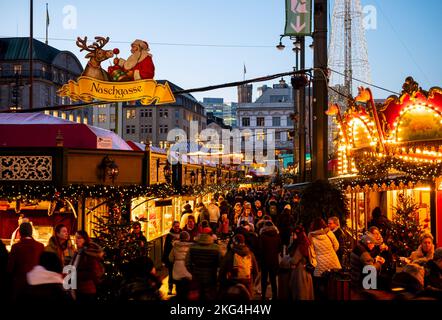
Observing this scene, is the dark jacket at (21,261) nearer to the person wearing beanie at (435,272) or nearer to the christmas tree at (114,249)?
the christmas tree at (114,249)

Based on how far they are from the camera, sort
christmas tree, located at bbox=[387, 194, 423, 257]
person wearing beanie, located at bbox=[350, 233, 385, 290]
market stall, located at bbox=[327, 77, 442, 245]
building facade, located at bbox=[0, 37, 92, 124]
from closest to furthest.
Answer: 1. person wearing beanie, located at bbox=[350, 233, 385, 290]
2. market stall, located at bbox=[327, 77, 442, 245]
3. christmas tree, located at bbox=[387, 194, 423, 257]
4. building facade, located at bbox=[0, 37, 92, 124]

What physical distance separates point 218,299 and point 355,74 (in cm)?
5645

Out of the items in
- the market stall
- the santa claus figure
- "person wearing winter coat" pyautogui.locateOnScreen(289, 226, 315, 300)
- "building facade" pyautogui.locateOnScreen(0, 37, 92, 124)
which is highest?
"building facade" pyautogui.locateOnScreen(0, 37, 92, 124)

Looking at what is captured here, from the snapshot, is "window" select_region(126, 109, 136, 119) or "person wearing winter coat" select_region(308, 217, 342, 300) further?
"window" select_region(126, 109, 136, 119)

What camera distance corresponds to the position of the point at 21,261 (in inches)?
328

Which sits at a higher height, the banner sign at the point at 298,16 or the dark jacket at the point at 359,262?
the banner sign at the point at 298,16

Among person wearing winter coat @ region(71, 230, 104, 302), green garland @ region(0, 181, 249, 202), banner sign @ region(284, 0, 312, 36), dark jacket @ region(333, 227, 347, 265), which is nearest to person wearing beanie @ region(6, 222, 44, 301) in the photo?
person wearing winter coat @ region(71, 230, 104, 302)

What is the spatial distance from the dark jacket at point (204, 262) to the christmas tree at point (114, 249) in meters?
1.54

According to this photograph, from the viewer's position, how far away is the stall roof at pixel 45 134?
14.8 metres

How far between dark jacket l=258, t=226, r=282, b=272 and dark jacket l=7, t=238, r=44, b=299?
16.9ft

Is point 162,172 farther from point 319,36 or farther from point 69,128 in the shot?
point 319,36

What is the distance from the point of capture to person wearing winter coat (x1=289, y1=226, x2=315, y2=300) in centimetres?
980

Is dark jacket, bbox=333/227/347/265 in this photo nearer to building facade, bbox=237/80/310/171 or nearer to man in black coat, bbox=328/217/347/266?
man in black coat, bbox=328/217/347/266

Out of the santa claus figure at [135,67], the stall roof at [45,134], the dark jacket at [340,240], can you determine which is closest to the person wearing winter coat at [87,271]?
the santa claus figure at [135,67]
